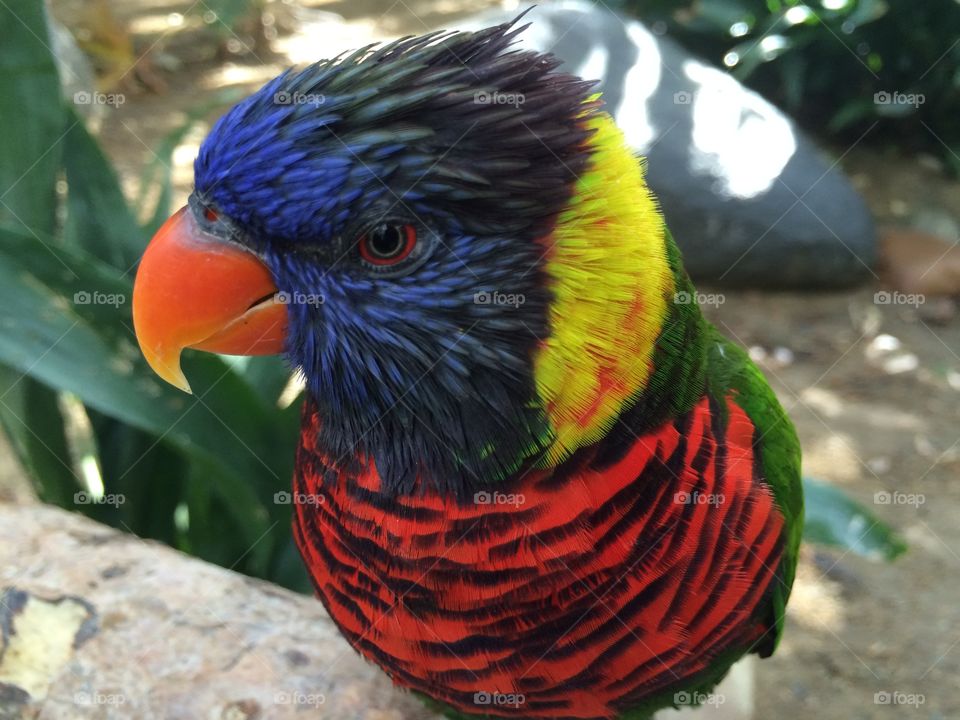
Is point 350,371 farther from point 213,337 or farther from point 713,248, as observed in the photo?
point 713,248

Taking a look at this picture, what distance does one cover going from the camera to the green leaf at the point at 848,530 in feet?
7.60

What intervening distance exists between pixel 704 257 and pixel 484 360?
12.2 feet

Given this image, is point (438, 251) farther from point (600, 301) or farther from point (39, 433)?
point (39, 433)

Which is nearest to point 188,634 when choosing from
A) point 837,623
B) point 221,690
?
point 221,690

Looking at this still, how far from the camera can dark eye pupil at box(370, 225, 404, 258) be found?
1153 millimetres

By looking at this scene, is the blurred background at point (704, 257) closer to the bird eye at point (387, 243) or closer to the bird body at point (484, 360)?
the bird body at point (484, 360)

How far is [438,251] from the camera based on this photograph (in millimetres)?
1165

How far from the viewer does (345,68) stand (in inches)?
49.1

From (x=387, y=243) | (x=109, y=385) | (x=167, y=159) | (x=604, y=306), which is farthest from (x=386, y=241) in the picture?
(x=167, y=159)

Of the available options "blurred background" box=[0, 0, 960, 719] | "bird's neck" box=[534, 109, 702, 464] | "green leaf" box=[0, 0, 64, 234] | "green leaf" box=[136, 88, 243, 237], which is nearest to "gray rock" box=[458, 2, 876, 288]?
"blurred background" box=[0, 0, 960, 719]

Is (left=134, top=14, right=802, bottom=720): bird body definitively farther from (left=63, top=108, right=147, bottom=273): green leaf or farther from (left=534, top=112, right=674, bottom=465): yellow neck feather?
(left=63, top=108, right=147, bottom=273): green leaf

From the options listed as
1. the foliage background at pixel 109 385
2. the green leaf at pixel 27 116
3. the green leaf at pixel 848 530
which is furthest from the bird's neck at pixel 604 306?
the green leaf at pixel 27 116

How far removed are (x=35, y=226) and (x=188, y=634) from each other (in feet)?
3.97

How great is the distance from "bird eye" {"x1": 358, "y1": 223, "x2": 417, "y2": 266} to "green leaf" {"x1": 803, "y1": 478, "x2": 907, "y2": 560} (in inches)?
64.1
